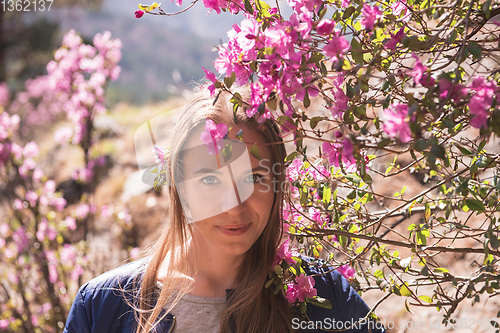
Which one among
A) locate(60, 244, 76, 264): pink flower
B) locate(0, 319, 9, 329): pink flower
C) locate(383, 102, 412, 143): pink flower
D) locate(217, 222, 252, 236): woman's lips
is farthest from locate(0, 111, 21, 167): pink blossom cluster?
locate(383, 102, 412, 143): pink flower

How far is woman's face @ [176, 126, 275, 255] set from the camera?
105 centimetres

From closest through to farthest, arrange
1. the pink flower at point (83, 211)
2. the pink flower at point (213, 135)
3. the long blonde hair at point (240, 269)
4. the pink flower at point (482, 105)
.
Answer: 1. the pink flower at point (482, 105)
2. the pink flower at point (213, 135)
3. the long blonde hair at point (240, 269)
4. the pink flower at point (83, 211)

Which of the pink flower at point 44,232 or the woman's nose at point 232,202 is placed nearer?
the woman's nose at point 232,202

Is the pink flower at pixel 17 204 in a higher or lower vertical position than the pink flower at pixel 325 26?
higher

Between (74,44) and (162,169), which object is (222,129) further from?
(74,44)

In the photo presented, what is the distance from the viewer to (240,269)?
1.26 meters

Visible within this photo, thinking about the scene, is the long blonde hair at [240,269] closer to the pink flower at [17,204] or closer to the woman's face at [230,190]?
the woman's face at [230,190]

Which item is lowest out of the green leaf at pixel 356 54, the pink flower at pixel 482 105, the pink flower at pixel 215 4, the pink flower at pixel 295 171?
the pink flower at pixel 482 105

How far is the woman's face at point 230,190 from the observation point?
41.4 inches

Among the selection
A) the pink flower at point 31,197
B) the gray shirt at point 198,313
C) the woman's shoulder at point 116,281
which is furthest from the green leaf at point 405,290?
the pink flower at point 31,197

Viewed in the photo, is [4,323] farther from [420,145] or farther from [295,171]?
[420,145]

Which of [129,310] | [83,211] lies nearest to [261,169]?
[129,310]

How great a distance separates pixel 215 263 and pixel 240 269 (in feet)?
0.28

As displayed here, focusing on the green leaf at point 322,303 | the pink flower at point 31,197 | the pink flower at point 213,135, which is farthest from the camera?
the pink flower at point 31,197
